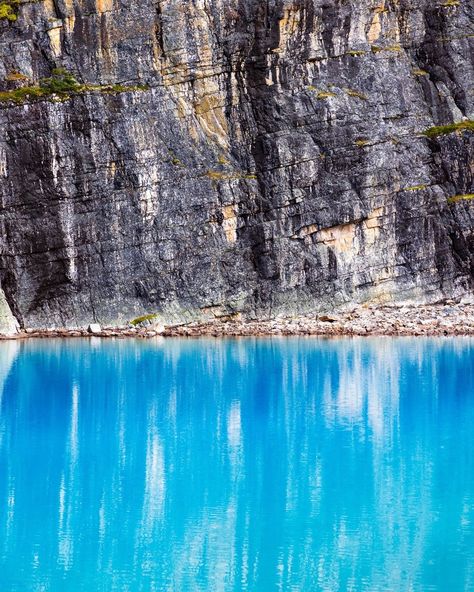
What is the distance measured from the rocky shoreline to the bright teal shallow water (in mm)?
17519

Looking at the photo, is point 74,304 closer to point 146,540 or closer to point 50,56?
point 50,56

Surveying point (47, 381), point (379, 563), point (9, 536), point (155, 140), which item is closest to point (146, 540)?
point (9, 536)

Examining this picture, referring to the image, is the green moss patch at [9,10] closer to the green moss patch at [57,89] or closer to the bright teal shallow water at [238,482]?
the green moss patch at [57,89]

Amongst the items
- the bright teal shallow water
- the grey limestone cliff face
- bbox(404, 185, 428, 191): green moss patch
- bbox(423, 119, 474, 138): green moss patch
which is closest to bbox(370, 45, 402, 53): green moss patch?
the grey limestone cliff face

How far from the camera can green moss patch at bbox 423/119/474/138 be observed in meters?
65.1

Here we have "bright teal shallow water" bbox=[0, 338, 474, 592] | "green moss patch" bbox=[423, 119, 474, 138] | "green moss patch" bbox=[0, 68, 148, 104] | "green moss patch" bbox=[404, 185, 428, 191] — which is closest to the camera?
"bright teal shallow water" bbox=[0, 338, 474, 592]

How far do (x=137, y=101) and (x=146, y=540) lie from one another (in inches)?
1930

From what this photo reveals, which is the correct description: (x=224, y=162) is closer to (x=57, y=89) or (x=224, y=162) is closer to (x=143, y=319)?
(x=57, y=89)

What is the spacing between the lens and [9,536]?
49.6 ft

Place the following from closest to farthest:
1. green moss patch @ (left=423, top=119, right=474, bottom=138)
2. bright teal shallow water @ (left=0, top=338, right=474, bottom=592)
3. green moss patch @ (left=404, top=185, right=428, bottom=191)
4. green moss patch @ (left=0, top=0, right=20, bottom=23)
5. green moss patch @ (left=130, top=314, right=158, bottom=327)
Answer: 1. bright teal shallow water @ (left=0, top=338, right=474, bottom=592)
2. green moss patch @ (left=130, top=314, right=158, bottom=327)
3. green moss patch @ (left=0, top=0, right=20, bottom=23)
4. green moss patch @ (left=404, top=185, right=428, bottom=191)
5. green moss patch @ (left=423, top=119, right=474, bottom=138)

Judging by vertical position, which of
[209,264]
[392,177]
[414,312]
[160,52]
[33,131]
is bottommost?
[414,312]

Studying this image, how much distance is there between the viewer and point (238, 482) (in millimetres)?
18984

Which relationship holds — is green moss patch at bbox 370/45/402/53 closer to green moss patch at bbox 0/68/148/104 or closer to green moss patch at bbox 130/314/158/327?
green moss patch at bbox 0/68/148/104

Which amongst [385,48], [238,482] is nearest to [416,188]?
[385,48]
